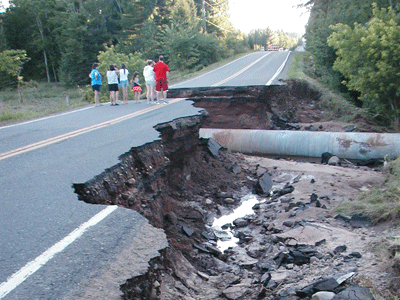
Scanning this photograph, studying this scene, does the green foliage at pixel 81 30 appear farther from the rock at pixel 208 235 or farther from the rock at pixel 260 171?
the rock at pixel 208 235

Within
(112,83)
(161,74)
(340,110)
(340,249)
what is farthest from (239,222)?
(340,110)

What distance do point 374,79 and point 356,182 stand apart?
8.55 metres

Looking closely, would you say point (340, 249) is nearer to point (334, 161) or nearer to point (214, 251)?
point (214, 251)

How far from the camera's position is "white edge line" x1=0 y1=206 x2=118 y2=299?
2.92m

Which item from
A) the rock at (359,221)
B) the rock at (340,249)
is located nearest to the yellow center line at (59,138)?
the rock at (340,249)

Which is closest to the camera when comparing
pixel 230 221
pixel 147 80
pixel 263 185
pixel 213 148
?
pixel 230 221

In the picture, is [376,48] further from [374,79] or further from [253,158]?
[253,158]

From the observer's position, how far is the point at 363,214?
6.87m

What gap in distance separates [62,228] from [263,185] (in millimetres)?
6901

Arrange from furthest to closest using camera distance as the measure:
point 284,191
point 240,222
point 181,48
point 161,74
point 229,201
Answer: point 181,48 → point 161,74 → point 284,191 → point 229,201 → point 240,222

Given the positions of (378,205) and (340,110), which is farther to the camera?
(340,110)

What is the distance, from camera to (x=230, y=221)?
8172 millimetres

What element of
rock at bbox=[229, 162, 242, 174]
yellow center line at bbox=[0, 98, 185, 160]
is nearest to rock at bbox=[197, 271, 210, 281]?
yellow center line at bbox=[0, 98, 185, 160]

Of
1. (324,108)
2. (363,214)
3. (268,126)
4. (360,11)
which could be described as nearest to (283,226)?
(363,214)
